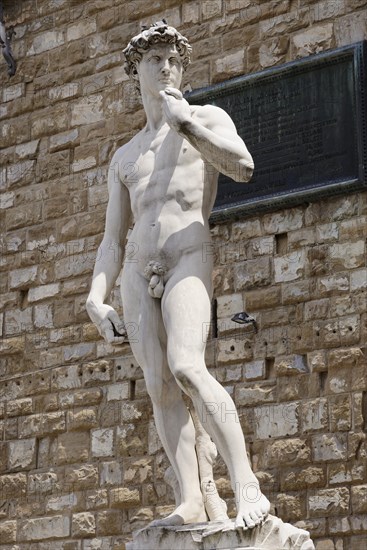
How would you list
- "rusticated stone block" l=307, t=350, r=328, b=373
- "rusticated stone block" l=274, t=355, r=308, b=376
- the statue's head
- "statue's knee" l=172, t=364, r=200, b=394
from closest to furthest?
"statue's knee" l=172, t=364, r=200, b=394
the statue's head
"rusticated stone block" l=307, t=350, r=328, b=373
"rusticated stone block" l=274, t=355, r=308, b=376

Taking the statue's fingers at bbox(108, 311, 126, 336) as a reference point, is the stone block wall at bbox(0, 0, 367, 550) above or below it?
above

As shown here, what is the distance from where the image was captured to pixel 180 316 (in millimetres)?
6680

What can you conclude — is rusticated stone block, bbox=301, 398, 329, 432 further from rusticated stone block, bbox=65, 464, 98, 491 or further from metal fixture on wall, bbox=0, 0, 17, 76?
metal fixture on wall, bbox=0, 0, 17, 76

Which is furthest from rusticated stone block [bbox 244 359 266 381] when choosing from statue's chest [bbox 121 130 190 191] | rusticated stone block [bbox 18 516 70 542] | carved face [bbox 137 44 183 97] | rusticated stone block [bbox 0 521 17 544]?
carved face [bbox 137 44 183 97]

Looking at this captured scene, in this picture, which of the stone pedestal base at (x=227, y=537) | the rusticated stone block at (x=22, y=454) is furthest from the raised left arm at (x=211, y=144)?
the rusticated stone block at (x=22, y=454)

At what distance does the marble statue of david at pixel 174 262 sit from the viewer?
Answer: 656cm

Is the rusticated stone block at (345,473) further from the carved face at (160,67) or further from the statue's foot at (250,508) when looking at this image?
the carved face at (160,67)

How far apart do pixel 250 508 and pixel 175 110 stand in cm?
181

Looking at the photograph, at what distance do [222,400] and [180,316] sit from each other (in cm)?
44

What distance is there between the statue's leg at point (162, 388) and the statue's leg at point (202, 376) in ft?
0.42

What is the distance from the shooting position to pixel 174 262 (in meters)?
6.86

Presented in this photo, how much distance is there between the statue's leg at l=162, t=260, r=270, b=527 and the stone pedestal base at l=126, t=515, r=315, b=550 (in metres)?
0.06

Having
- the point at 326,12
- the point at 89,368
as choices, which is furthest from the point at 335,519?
the point at 326,12

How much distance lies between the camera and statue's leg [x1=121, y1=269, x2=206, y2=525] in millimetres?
6738
